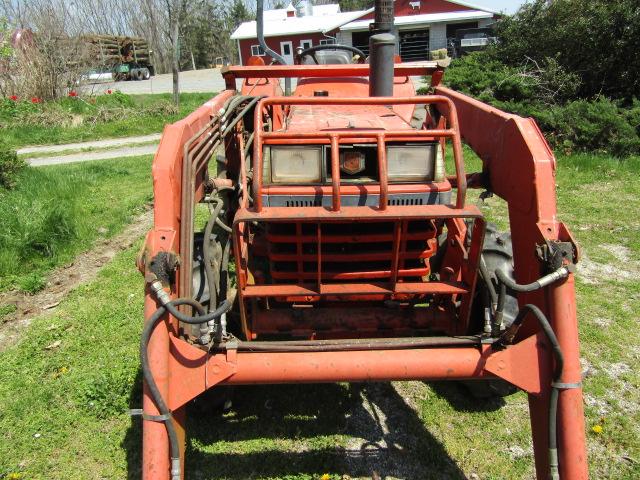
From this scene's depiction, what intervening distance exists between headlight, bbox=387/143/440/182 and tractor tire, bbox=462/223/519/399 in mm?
699

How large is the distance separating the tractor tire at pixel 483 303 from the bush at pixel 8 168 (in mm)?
7134

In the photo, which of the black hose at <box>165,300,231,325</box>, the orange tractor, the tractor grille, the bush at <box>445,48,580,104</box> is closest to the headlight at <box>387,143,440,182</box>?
the orange tractor

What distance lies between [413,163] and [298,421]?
181 cm

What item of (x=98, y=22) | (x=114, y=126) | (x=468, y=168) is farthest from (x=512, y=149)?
(x=98, y=22)

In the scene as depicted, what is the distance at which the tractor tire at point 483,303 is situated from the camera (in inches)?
120

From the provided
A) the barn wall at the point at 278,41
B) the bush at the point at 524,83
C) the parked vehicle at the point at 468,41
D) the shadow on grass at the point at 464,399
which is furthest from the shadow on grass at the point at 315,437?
the barn wall at the point at 278,41

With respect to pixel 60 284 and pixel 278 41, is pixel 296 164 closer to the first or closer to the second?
pixel 60 284

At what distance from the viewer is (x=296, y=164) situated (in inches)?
102

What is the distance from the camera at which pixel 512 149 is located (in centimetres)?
270

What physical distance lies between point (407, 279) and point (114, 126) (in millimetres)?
14594

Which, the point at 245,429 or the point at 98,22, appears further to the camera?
the point at 98,22

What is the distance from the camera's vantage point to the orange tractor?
2.27 m

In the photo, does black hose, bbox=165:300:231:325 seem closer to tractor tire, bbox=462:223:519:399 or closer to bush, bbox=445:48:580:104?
tractor tire, bbox=462:223:519:399

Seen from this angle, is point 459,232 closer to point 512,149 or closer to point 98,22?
point 512,149
